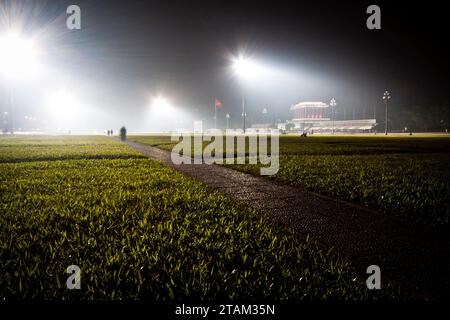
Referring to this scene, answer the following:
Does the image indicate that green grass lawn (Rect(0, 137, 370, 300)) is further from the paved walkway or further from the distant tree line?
the distant tree line

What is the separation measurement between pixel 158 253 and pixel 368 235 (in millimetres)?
2607

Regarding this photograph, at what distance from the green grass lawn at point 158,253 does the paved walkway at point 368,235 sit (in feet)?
1.19

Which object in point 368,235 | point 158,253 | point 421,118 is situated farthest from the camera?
point 421,118

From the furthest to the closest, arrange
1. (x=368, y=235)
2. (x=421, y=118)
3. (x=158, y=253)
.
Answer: (x=421, y=118)
(x=368, y=235)
(x=158, y=253)

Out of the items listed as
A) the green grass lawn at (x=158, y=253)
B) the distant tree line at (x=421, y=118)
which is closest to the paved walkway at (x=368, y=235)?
the green grass lawn at (x=158, y=253)

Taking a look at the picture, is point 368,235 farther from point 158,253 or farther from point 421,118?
point 421,118

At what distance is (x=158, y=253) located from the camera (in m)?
3.02

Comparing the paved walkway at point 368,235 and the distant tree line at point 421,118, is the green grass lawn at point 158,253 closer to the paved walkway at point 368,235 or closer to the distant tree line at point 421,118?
the paved walkway at point 368,235

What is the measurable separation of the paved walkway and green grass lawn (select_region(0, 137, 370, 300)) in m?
0.36

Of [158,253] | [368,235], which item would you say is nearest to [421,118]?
[368,235]

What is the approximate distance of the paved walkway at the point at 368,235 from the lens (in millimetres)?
2648

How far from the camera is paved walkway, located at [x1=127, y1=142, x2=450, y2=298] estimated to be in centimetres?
265

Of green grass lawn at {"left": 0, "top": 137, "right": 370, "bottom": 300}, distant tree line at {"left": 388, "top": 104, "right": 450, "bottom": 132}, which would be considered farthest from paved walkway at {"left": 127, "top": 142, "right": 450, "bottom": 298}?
distant tree line at {"left": 388, "top": 104, "right": 450, "bottom": 132}
